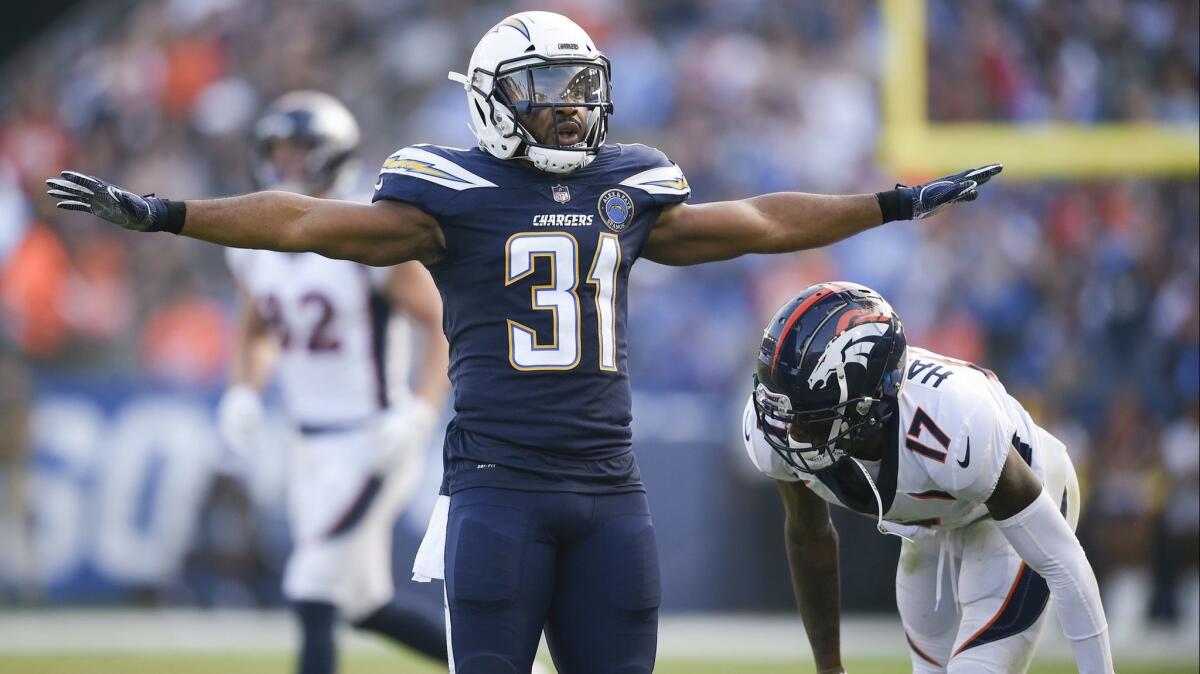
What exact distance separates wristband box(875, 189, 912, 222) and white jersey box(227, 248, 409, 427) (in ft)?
7.42

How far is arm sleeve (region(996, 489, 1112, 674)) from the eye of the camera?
3473 millimetres

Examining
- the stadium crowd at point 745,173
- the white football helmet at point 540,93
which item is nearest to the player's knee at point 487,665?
the white football helmet at point 540,93

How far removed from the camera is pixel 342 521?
17.9 feet

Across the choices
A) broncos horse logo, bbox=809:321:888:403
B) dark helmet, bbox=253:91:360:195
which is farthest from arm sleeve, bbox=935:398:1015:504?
dark helmet, bbox=253:91:360:195

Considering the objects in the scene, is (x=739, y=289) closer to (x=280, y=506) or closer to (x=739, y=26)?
(x=739, y=26)

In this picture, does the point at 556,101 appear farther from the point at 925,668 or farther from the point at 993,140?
the point at 993,140

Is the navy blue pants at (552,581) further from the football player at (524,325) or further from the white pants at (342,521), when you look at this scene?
the white pants at (342,521)

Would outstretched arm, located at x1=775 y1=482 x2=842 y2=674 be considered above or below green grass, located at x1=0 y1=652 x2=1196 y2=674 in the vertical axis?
above

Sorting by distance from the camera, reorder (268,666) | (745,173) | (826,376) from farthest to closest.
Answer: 1. (745,173)
2. (268,666)
3. (826,376)

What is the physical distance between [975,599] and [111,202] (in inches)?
92.0

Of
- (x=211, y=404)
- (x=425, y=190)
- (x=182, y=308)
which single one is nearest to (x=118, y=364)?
(x=182, y=308)

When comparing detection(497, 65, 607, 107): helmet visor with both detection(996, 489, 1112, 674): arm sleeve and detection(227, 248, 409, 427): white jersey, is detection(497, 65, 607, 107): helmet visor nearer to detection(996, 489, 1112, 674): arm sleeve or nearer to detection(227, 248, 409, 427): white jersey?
detection(996, 489, 1112, 674): arm sleeve

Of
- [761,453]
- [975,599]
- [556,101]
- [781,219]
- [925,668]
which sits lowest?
[925,668]

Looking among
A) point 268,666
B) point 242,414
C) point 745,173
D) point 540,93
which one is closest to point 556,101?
point 540,93
